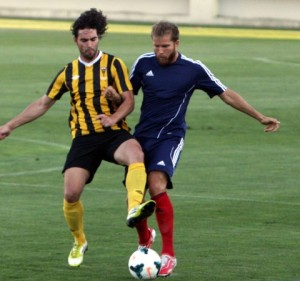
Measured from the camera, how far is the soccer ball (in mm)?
9945

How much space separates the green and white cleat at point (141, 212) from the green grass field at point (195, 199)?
1.84 feet

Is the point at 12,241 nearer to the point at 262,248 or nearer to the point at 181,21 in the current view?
the point at 262,248

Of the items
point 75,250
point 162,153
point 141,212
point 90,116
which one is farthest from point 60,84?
point 141,212

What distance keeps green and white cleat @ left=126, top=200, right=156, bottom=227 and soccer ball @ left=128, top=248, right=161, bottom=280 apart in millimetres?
321

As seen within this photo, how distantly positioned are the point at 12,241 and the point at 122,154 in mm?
1756

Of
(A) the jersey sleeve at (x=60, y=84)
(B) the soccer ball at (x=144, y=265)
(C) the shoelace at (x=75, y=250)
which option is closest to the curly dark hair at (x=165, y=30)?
(A) the jersey sleeve at (x=60, y=84)

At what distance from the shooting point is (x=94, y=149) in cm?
1058

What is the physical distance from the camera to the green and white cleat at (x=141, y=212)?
973 cm

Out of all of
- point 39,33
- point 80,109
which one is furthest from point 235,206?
point 39,33

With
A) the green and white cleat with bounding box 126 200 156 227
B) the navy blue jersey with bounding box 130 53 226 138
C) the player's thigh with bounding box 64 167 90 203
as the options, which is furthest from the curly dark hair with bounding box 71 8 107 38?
the green and white cleat with bounding box 126 200 156 227

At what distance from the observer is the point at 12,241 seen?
11.7 meters

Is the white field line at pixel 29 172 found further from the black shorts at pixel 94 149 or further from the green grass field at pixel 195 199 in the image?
the black shorts at pixel 94 149

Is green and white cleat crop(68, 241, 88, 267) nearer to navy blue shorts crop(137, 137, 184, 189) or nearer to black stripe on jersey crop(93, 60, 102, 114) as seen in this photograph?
navy blue shorts crop(137, 137, 184, 189)

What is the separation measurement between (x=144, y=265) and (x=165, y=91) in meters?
1.44
